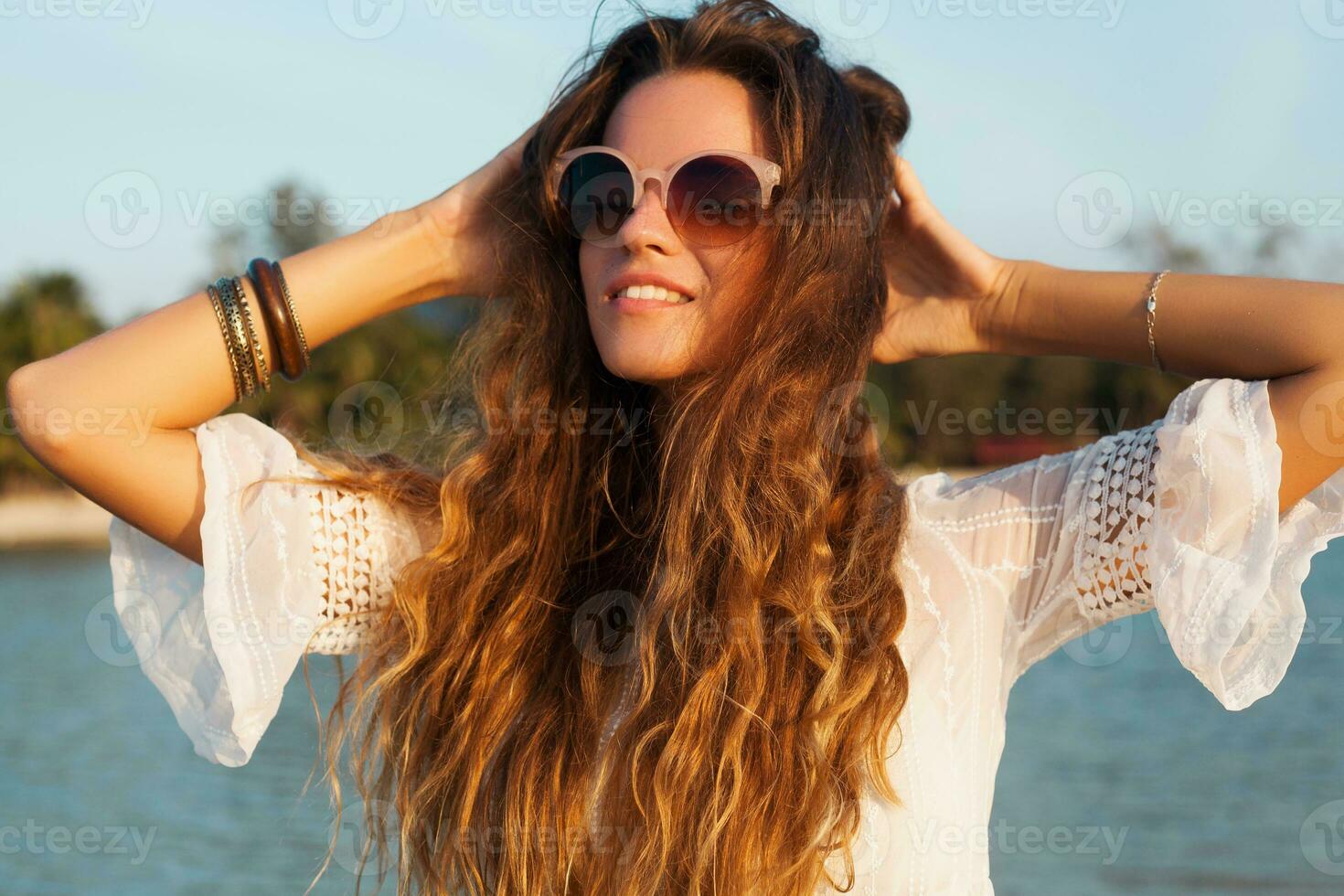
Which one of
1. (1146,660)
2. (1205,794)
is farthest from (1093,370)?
(1205,794)

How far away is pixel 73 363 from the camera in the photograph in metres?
1.84

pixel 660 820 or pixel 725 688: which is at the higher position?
pixel 725 688

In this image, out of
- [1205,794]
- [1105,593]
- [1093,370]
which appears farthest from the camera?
[1093,370]

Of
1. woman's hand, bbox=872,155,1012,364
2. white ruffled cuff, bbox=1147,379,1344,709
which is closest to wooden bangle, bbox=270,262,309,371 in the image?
woman's hand, bbox=872,155,1012,364

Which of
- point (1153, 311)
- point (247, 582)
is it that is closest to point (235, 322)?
point (247, 582)

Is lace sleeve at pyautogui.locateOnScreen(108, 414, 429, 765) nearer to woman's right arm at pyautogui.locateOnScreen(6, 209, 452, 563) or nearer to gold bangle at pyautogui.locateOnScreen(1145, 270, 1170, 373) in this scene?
woman's right arm at pyautogui.locateOnScreen(6, 209, 452, 563)

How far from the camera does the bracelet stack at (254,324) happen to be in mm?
1932

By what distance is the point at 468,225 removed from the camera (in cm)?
216

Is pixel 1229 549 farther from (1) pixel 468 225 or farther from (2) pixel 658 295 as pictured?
(1) pixel 468 225

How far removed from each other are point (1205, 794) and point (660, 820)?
7.27 metres

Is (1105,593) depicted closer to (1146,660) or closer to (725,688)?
(725,688)

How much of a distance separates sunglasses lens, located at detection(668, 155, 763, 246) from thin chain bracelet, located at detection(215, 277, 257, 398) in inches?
28.0

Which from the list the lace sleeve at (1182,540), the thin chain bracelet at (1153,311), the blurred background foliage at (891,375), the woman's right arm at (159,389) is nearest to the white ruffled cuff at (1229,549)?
the lace sleeve at (1182,540)

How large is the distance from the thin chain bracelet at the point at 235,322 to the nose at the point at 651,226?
63cm
